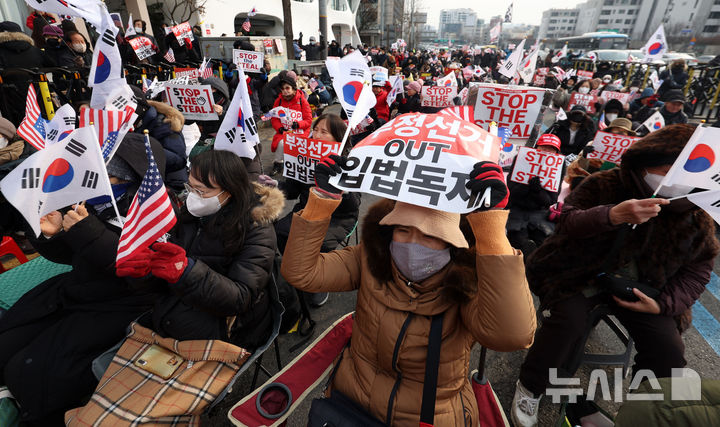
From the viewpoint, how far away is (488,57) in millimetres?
24266

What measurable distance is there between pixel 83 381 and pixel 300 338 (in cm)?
162

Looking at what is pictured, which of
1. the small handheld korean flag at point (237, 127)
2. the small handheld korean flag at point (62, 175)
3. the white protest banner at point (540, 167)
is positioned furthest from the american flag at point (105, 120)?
the white protest banner at point (540, 167)

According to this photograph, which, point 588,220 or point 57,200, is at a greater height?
point 57,200

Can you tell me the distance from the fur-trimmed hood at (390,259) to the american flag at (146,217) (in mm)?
1037

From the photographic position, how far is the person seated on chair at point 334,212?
327 centimetres

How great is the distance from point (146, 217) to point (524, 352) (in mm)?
3156

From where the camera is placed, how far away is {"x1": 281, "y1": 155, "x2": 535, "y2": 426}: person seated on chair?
52.6 inches

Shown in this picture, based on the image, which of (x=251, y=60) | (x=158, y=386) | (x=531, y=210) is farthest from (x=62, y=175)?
(x=251, y=60)

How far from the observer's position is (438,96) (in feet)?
26.7

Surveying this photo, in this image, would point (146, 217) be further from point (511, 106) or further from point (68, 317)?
point (511, 106)

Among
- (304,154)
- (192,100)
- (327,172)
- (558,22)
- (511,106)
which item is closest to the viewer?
(327,172)

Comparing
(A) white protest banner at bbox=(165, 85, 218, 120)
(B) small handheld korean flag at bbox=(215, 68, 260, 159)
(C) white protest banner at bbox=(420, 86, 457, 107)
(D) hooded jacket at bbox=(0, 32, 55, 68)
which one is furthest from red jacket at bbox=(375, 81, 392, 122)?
(D) hooded jacket at bbox=(0, 32, 55, 68)

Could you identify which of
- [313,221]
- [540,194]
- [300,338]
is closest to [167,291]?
[313,221]

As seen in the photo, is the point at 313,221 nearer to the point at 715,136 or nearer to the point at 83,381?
the point at 83,381
